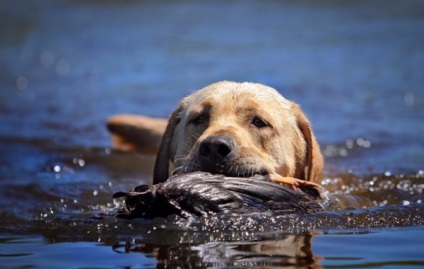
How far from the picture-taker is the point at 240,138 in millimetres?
5406

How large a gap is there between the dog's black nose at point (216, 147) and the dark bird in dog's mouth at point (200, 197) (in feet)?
0.61

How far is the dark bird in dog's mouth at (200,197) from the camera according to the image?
4875 mm

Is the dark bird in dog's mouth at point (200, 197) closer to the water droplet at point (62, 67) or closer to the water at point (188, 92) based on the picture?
the water at point (188, 92)

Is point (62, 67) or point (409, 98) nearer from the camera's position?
point (409, 98)

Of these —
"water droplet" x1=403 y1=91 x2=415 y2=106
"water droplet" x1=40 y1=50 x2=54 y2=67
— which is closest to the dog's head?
"water droplet" x1=403 y1=91 x2=415 y2=106

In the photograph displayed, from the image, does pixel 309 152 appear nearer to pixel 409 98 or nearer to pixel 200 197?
pixel 200 197

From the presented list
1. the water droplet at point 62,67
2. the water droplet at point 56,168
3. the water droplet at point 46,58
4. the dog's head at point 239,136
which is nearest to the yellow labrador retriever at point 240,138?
the dog's head at point 239,136

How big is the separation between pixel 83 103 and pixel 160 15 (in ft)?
24.4

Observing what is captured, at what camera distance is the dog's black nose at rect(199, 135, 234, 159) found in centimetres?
512

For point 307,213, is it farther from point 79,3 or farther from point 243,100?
point 79,3

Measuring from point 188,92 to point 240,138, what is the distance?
5.95 feet

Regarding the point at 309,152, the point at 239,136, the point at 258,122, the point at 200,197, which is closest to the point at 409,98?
the point at 309,152

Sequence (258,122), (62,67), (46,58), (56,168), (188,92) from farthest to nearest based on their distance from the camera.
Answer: (46,58) < (62,67) < (56,168) < (188,92) < (258,122)

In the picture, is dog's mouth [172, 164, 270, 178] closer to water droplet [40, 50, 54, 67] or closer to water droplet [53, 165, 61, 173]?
water droplet [53, 165, 61, 173]
